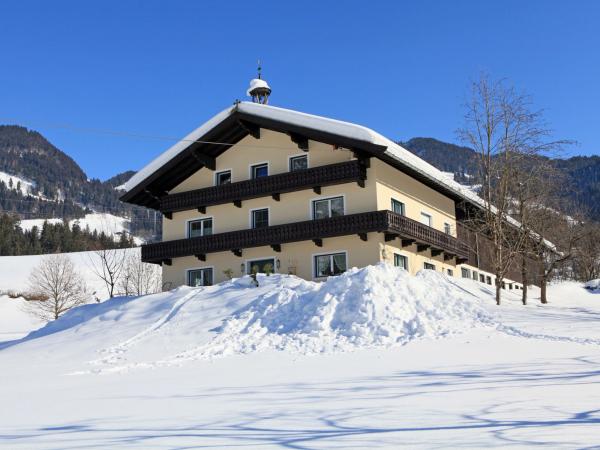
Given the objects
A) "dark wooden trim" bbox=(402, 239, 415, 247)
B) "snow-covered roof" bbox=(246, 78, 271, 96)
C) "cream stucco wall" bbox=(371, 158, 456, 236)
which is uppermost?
"snow-covered roof" bbox=(246, 78, 271, 96)

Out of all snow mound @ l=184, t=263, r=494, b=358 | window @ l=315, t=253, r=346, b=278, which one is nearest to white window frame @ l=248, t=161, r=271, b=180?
window @ l=315, t=253, r=346, b=278

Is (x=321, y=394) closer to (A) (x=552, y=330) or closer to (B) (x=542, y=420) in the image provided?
(B) (x=542, y=420)

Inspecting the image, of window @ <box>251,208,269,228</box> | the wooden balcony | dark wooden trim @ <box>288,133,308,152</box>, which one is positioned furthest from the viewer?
window @ <box>251,208,269,228</box>

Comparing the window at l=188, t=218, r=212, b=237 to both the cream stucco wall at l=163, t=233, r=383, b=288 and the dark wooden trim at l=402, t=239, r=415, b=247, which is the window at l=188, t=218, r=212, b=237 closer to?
the cream stucco wall at l=163, t=233, r=383, b=288

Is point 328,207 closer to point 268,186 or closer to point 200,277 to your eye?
point 268,186

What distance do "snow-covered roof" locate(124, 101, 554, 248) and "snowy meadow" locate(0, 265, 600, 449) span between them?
221 inches

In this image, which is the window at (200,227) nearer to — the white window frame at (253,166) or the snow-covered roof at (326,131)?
the white window frame at (253,166)

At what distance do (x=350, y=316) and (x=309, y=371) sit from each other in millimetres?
4990

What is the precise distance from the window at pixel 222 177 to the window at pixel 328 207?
5282mm

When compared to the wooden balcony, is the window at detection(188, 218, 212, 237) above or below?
above

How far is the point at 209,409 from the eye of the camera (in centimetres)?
879

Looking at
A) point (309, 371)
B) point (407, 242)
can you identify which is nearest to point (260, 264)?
point (407, 242)

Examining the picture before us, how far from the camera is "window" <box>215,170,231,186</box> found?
29734 millimetres

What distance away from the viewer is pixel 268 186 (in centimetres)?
2716
